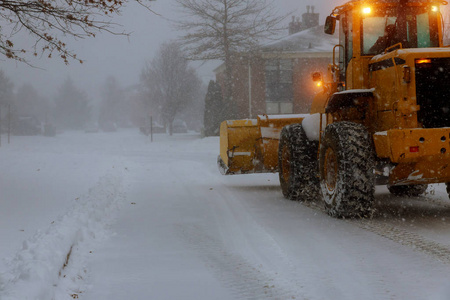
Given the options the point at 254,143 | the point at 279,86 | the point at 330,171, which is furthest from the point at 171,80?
the point at 330,171

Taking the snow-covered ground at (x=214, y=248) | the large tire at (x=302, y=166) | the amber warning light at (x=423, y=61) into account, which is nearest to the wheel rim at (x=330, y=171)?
the snow-covered ground at (x=214, y=248)

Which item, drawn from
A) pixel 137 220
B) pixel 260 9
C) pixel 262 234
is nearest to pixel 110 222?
pixel 137 220

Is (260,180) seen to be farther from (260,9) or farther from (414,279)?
(260,9)

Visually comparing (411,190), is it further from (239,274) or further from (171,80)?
(171,80)

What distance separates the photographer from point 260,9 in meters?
35.6

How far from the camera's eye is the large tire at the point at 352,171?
23.4 ft

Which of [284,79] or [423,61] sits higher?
[284,79]

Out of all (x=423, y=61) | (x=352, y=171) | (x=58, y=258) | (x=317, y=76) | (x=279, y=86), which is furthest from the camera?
(x=279, y=86)

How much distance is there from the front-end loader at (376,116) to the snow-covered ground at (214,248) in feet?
1.72

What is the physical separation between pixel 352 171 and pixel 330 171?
978 mm

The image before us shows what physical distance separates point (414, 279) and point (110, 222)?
424 centimetres

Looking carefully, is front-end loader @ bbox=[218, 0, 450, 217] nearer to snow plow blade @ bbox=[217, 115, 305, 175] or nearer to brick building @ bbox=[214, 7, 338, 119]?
snow plow blade @ bbox=[217, 115, 305, 175]

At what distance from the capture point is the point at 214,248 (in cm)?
591

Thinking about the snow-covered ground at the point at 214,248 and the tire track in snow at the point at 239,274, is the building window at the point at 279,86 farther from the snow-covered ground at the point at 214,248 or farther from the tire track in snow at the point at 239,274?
the tire track in snow at the point at 239,274
